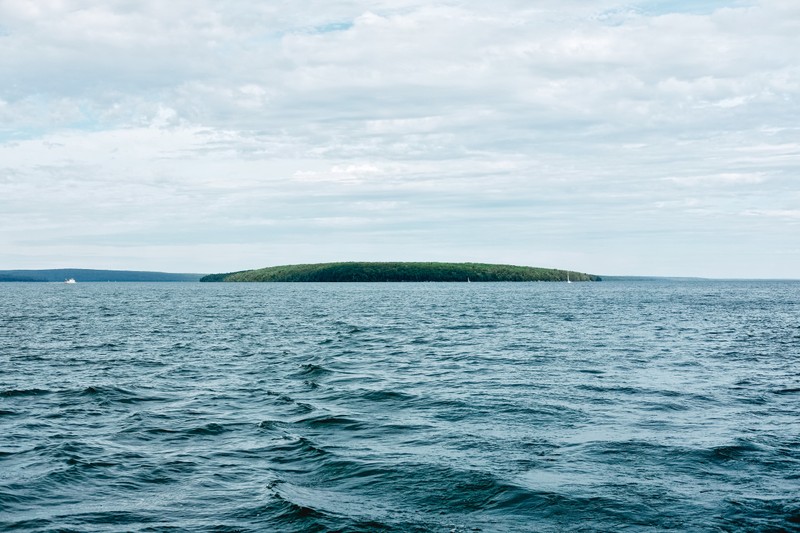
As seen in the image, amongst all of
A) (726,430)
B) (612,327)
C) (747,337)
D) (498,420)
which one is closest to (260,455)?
(498,420)

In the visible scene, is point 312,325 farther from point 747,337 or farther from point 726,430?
point 726,430

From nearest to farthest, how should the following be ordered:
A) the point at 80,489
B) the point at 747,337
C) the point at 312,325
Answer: the point at 80,489 < the point at 747,337 < the point at 312,325

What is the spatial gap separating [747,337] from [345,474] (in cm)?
4791

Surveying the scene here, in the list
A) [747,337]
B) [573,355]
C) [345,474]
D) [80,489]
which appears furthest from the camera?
[747,337]

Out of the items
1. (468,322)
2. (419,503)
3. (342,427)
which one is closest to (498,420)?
(342,427)

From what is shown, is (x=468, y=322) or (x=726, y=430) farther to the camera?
(x=468, y=322)

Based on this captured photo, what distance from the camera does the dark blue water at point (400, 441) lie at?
15.7m

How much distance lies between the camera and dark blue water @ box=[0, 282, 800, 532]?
51.4 ft

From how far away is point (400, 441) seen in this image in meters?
22.1

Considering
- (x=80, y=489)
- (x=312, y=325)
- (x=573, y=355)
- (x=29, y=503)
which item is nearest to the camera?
(x=29, y=503)

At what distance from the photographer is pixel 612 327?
6869cm

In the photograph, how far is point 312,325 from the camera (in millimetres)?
74625

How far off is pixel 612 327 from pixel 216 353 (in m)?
38.8

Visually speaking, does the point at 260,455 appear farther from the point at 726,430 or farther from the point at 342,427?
the point at 726,430
